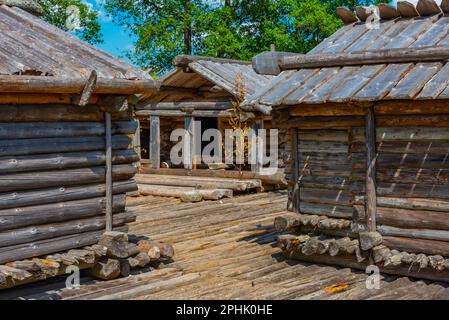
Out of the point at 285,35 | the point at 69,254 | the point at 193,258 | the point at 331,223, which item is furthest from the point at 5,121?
the point at 285,35

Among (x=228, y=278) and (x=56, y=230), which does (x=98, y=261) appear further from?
(x=228, y=278)

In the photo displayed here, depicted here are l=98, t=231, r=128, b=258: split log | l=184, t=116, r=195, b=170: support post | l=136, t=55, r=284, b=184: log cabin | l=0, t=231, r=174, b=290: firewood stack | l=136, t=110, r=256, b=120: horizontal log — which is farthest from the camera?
l=184, t=116, r=195, b=170: support post

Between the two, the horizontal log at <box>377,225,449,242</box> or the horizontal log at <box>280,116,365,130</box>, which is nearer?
the horizontal log at <box>377,225,449,242</box>

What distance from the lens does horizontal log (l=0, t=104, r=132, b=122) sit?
24.8 ft

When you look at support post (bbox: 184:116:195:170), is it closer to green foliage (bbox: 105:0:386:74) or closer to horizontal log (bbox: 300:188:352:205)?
horizontal log (bbox: 300:188:352:205)

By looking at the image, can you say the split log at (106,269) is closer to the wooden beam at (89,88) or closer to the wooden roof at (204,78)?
the wooden beam at (89,88)

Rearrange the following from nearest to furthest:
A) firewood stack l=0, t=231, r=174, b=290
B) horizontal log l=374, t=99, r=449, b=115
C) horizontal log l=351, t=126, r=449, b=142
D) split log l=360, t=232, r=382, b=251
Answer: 1. firewood stack l=0, t=231, r=174, b=290
2. horizontal log l=374, t=99, r=449, b=115
3. horizontal log l=351, t=126, r=449, b=142
4. split log l=360, t=232, r=382, b=251

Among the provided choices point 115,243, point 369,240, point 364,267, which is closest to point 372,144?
point 369,240

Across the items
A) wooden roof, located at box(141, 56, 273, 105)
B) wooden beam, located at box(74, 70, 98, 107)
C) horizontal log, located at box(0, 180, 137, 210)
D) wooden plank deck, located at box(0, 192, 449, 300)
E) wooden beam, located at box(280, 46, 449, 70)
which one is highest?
wooden roof, located at box(141, 56, 273, 105)

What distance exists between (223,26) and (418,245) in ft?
80.6

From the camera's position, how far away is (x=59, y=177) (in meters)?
8.08

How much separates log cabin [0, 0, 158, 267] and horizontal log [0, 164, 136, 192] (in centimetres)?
1

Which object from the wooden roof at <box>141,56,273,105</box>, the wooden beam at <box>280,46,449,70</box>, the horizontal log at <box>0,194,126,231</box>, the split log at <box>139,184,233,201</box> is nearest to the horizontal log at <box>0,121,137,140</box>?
the horizontal log at <box>0,194,126,231</box>
